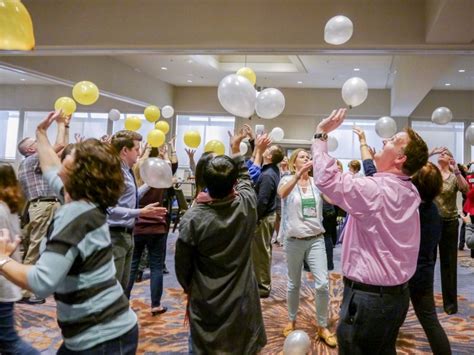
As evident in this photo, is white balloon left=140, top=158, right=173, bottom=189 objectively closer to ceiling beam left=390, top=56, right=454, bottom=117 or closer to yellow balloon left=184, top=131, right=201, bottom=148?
yellow balloon left=184, top=131, right=201, bottom=148

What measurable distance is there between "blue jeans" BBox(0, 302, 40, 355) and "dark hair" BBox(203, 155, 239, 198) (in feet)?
3.45

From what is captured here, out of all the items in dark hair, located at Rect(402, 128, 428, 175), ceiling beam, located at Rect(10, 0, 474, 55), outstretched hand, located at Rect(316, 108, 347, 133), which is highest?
ceiling beam, located at Rect(10, 0, 474, 55)

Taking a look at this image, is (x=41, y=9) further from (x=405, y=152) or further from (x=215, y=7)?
(x=405, y=152)

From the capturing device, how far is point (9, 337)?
167 cm

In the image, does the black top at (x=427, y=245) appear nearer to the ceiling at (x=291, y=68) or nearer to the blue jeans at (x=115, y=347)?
the blue jeans at (x=115, y=347)

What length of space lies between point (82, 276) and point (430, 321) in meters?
1.89

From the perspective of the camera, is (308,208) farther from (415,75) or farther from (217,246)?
(415,75)

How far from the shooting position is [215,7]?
4.74m

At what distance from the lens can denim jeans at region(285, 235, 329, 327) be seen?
2.69m

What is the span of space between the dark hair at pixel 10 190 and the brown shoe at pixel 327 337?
7.12 feet

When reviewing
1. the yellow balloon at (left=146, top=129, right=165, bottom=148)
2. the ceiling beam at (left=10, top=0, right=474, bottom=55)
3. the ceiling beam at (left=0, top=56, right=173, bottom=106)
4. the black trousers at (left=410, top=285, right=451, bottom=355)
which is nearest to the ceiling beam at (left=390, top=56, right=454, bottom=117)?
the ceiling beam at (left=10, top=0, right=474, bottom=55)

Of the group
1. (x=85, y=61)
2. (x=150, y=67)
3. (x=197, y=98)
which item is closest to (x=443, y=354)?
(x=85, y=61)

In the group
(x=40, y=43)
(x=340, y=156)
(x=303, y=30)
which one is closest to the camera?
(x=303, y=30)

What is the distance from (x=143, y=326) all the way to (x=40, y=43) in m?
4.07
